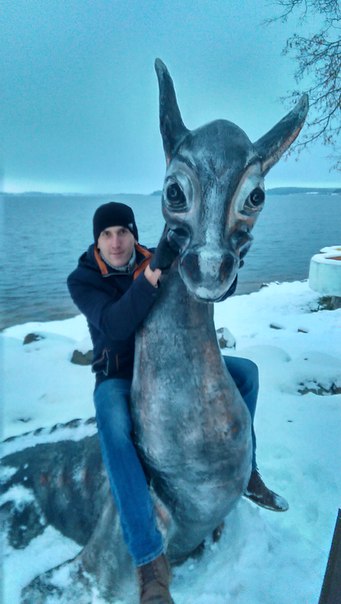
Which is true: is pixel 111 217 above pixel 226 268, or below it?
above

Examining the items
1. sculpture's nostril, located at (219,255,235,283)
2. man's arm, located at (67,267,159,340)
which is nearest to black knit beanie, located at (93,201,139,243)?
man's arm, located at (67,267,159,340)

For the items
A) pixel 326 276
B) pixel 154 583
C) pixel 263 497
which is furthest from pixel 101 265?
pixel 326 276

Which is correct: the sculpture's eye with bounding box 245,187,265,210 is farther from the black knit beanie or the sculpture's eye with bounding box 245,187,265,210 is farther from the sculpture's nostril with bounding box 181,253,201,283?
the black knit beanie

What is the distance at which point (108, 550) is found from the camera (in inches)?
77.8

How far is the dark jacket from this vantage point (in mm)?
1880

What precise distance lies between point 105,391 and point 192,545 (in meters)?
0.83

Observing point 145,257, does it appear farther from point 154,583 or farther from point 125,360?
point 154,583

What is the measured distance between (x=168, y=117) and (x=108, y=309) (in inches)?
31.9

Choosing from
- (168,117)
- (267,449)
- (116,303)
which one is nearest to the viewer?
(168,117)

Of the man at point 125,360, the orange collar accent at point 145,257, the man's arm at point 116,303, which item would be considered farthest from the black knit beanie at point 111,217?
the man's arm at point 116,303

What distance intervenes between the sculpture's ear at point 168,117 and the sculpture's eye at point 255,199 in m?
0.34

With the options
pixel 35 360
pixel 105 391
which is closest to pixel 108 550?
pixel 105 391

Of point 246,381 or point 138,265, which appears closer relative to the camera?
point 138,265

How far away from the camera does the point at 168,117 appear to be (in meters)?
1.65
